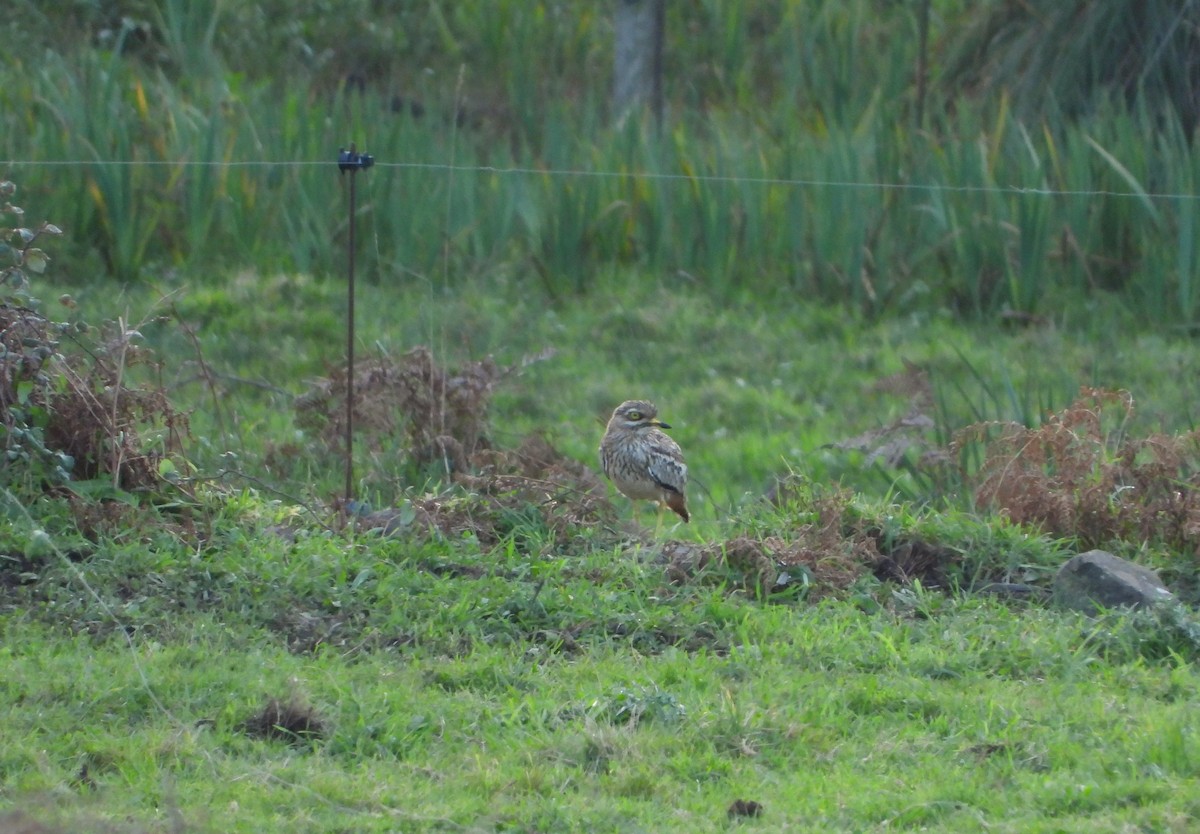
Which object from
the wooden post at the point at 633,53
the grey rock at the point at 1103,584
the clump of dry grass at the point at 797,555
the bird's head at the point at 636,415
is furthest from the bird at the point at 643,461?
the wooden post at the point at 633,53

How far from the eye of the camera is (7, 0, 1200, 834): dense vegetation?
186 inches

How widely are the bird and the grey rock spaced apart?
6.05ft

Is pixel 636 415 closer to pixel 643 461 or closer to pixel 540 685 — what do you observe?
pixel 643 461

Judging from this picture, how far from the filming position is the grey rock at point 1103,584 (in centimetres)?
584

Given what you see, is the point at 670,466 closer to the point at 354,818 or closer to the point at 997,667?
the point at 997,667

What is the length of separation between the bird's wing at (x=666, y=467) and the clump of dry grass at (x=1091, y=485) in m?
1.24

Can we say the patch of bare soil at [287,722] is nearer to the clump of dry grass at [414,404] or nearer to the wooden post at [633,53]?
the clump of dry grass at [414,404]

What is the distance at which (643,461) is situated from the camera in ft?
23.9

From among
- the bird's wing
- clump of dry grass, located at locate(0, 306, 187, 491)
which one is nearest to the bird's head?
the bird's wing

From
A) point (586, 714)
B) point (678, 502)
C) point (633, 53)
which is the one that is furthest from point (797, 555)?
point (633, 53)

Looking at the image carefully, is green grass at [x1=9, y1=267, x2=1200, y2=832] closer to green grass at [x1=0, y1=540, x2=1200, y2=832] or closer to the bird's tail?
green grass at [x1=0, y1=540, x2=1200, y2=832]

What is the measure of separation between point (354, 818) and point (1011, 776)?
1736mm

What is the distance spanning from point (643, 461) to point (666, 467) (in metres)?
0.10

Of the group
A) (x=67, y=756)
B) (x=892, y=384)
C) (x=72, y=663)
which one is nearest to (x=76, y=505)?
(x=72, y=663)
